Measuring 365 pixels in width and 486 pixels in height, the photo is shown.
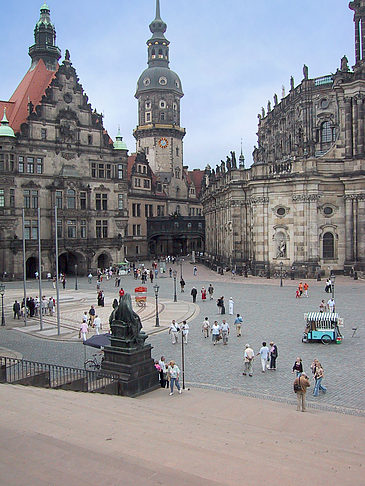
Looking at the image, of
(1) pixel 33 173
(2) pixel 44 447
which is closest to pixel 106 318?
(2) pixel 44 447

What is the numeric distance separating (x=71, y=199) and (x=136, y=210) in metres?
25.4

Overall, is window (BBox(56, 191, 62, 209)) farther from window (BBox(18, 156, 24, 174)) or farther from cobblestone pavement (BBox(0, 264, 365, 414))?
cobblestone pavement (BBox(0, 264, 365, 414))

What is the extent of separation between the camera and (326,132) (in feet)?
204

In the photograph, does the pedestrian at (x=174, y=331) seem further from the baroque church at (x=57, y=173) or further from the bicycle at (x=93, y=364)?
the baroque church at (x=57, y=173)

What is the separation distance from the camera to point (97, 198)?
213ft

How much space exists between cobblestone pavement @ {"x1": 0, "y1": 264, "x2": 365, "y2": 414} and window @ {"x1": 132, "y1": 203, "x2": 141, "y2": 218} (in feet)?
163

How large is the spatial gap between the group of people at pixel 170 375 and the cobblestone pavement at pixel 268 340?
1.23 m

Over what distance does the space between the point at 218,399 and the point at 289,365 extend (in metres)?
5.41

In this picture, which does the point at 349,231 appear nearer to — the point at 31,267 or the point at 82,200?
the point at 82,200

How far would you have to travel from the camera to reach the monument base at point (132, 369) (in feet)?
50.6

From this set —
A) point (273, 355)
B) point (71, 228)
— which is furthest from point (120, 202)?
point (273, 355)

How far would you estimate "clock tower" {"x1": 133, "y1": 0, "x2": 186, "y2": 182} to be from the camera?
96.7 meters

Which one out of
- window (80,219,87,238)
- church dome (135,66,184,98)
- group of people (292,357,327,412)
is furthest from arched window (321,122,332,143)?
group of people (292,357,327,412)

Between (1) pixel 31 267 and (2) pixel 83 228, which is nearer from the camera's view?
(1) pixel 31 267
